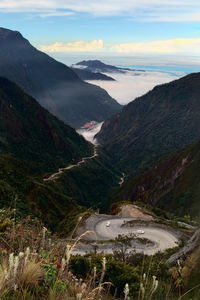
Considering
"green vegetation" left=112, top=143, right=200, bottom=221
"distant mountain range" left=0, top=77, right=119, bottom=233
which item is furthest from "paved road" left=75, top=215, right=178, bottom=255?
"green vegetation" left=112, top=143, right=200, bottom=221

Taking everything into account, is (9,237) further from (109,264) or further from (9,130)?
(9,130)

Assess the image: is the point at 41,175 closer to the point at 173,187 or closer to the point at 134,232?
the point at 173,187

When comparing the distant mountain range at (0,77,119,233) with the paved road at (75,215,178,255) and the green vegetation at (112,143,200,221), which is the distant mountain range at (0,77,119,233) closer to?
the green vegetation at (112,143,200,221)

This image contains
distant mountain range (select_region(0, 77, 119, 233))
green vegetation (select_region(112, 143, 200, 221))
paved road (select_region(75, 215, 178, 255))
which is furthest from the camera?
green vegetation (select_region(112, 143, 200, 221))

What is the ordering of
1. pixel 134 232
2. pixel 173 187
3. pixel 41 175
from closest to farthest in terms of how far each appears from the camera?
pixel 134 232
pixel 173 187
pixel 41 175

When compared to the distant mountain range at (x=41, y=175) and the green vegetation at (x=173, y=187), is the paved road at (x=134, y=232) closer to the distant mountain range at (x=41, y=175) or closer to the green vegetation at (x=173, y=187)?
the distant mountain range at (x=41, y=175)

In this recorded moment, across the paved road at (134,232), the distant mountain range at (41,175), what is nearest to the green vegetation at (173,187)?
the distant mountain range at (41,175)

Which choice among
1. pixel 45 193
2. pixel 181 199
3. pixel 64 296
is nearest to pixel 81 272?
pixel 64 296

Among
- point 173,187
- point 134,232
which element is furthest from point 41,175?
point 134,232
